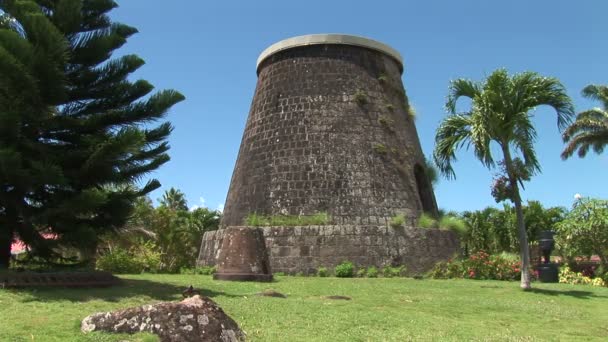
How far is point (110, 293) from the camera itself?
8.74 m

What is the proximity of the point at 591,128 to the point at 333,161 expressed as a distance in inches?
565

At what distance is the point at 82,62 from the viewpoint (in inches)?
403

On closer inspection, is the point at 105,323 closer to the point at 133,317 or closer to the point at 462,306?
the point at 133,317

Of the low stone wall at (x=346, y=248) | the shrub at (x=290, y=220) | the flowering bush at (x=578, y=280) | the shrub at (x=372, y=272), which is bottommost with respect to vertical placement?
the shrub at (x=372, y=272)

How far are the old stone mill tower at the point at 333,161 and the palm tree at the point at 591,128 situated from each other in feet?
32.5

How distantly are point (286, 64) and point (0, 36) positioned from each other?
10508mm

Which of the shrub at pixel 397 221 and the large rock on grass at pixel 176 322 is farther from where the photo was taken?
the shrub at pixel 397 221

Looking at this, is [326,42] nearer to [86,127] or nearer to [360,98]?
[360,98]

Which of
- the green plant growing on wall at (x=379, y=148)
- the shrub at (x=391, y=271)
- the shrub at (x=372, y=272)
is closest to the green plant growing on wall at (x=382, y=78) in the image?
the green plant growing on wall at (x=379, y=148)

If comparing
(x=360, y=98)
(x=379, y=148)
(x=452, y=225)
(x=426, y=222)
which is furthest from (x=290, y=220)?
(x=452, y=225)

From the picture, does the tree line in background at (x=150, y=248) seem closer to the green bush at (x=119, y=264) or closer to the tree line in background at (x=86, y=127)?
the green bush at (x=119, y=264)

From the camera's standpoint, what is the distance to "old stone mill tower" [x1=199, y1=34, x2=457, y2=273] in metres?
15.3

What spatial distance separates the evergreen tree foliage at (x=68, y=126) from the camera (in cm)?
A: 881

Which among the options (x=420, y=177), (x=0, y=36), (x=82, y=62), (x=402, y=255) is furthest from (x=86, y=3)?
(x=420, y=177)
